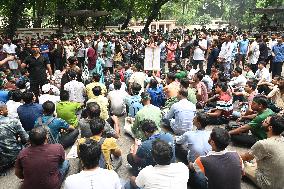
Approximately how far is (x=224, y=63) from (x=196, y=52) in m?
1.25

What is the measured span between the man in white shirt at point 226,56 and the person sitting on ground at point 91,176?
1000 centimetres

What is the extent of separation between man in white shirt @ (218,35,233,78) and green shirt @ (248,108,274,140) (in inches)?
265

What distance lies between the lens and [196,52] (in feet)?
44.6

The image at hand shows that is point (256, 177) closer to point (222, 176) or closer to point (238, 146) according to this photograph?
point (222, 176)

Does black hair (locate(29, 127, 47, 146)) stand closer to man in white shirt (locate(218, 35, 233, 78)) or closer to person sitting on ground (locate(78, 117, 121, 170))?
person sitting on ground (locate(78, 117, 121, 170))

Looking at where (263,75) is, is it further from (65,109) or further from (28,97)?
(28,97)

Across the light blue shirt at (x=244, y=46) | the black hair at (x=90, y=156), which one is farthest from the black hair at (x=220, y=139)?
the light blue shirt at (x=244, y=46)

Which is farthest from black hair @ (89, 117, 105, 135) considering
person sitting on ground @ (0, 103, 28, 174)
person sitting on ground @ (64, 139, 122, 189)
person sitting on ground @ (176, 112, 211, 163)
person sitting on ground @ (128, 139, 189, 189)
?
person sitting on ground @ (0, 103, 28, 174)

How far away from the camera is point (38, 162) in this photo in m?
4.38

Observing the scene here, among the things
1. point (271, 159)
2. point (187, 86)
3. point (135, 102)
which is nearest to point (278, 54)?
point (187, 86)

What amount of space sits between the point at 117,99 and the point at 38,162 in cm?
415

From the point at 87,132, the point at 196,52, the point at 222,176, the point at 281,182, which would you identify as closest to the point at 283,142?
the point at 281,182

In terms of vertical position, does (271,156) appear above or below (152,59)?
below

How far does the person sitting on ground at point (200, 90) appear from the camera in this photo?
896cm
